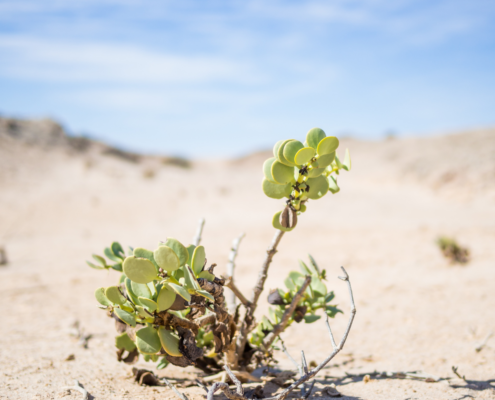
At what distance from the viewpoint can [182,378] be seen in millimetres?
2041

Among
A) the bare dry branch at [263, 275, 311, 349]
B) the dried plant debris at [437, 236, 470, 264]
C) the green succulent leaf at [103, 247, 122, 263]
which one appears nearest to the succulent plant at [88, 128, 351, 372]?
the bare dry branch at [263, 275, 311, 349]

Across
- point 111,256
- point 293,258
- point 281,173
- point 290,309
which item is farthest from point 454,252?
point 111,256

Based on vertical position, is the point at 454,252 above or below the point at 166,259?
above

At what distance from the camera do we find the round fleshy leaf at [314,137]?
1.48 m

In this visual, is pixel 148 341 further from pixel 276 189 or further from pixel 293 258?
pixel 293 258

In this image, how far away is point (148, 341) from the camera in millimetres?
1457

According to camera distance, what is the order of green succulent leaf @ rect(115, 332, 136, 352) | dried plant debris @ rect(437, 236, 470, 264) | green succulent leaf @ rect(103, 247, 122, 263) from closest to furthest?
green succulent leaf @ rect(115, 332, 136, 352) < green succulent leaf @ rect(103, 247, 122, 263) < dried plant debris @ rect(437, 236, 470, 264)

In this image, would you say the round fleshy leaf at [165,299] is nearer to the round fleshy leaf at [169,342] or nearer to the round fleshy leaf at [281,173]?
the round fleshy leaf at [169,342]

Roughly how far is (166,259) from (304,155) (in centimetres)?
63

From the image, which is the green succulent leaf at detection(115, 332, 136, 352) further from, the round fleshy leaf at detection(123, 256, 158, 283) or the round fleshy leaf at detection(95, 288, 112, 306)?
the round fleshy leaf at detection(123, 256, 158, 283)

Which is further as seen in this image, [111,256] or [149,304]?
[111,256]

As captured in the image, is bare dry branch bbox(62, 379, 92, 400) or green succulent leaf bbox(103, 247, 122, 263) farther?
green succulent leaf bbox(103, 247, 122, 263)

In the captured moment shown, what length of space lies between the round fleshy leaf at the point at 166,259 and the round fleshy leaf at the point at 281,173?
1.58 feet

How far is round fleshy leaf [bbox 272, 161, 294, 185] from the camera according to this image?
1.46m
